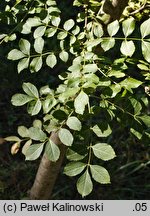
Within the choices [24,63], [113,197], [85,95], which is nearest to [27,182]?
[113,197]

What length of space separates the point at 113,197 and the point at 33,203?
71cm

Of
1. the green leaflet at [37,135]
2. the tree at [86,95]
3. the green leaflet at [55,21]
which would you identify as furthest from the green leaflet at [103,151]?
the green leaflet at [55,21]

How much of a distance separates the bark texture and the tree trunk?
1.36ft

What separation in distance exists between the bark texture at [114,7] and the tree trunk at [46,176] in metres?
0.41

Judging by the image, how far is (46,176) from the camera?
1358mm

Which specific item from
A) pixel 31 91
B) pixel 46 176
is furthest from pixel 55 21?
pixel 46 176

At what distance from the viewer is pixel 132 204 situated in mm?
1439

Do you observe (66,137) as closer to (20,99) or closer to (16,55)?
(20,99)

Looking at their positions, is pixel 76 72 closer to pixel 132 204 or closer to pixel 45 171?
pixel 45 171

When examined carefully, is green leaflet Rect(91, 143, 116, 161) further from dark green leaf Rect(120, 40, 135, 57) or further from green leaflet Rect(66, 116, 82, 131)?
dark green leaf Rect(120, 40, 135, 57)

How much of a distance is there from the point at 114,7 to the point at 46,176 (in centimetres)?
65

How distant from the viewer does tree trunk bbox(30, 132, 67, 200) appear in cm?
129

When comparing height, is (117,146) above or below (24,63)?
below

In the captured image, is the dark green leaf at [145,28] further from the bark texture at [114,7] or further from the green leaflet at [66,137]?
the green leaflet at [66,137]
